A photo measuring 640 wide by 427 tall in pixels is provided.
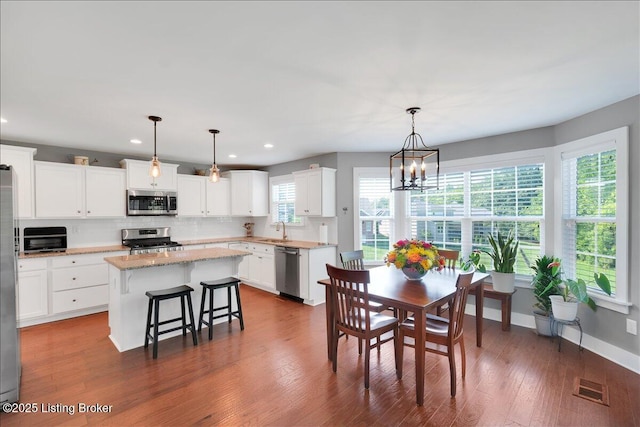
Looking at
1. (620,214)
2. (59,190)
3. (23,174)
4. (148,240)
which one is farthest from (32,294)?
(620,214)

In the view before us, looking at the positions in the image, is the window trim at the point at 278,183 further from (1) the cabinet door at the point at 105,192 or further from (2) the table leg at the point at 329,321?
(2) the table leg at the point at 329,321

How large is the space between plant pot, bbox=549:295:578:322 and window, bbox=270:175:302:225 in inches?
156

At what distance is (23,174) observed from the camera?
395 cm

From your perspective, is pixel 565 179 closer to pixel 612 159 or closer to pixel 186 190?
pixel 612 159

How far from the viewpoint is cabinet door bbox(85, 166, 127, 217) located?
454 centimetres

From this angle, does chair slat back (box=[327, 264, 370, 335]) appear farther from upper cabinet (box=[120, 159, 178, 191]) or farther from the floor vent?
upper cabinet (box=[120, 159, 178, 191])

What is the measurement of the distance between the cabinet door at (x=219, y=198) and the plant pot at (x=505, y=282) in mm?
4909

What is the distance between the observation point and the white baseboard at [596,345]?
109 inches

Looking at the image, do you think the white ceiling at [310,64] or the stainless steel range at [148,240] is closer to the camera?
the white ceiling at [310,64]

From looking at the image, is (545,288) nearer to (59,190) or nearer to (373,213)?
(373,213)

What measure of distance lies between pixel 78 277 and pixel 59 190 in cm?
128

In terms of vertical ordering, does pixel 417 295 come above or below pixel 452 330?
above

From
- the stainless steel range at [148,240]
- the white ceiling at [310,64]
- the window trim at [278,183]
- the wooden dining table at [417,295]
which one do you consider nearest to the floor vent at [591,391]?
the wooden dining table at [417,295]

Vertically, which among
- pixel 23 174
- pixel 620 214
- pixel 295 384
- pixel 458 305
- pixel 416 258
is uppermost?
pixel 23 174
